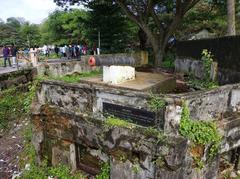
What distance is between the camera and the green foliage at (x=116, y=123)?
5227 millimetres

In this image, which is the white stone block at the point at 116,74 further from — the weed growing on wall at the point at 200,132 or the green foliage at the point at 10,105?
the green foliage at the point at 10,105

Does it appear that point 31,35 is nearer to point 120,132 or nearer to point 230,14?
point 230,14

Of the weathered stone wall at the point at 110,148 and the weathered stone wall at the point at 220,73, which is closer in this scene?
the weathered stone wall at the point at 110,148

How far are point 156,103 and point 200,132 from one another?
0.92 meters

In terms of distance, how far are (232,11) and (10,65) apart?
12440 mm

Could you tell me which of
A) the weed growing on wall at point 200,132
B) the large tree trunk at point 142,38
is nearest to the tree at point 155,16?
the large tree trunk at point 142,38

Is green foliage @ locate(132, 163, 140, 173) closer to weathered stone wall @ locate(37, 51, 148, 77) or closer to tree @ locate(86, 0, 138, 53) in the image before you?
weathered stone wall @ locate(37, 51, 148, 77)

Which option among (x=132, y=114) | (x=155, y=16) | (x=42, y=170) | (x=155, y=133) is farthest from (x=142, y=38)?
(x=155, y=133)

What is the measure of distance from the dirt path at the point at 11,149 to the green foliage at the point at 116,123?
137 inches

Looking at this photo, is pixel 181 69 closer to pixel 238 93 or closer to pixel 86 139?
pixel 238 93

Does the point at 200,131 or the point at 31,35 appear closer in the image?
the point at 200,131

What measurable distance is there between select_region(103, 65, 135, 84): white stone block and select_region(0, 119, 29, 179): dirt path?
3665 millimetres

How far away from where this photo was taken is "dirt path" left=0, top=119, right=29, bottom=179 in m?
7.49

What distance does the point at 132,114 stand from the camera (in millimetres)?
5223
